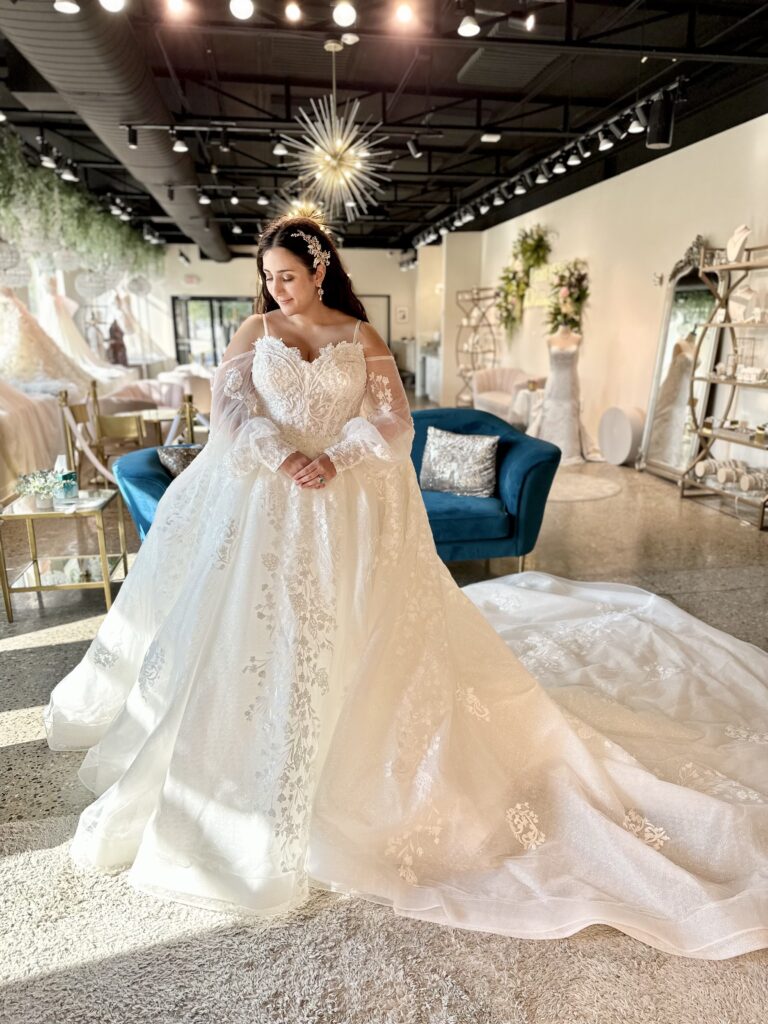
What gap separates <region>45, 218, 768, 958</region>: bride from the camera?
70.6 inches

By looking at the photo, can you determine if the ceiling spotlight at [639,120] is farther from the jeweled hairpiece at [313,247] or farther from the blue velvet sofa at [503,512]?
the jeweled hairpiece at [313,247]

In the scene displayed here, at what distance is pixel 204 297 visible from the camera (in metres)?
17.3

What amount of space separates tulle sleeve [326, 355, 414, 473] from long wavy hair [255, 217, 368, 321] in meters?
0.23

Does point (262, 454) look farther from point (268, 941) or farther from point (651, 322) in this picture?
point (651, 322)

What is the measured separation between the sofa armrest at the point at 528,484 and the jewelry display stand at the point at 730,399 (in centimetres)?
240

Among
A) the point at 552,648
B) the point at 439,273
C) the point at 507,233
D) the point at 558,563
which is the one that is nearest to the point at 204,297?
the point at 439,273

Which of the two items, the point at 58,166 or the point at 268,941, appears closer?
the point at 268,941

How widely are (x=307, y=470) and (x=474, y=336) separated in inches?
448

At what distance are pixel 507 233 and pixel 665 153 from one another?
16.1 feet

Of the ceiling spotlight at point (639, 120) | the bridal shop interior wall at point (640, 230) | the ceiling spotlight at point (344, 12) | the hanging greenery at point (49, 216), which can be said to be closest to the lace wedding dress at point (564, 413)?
the bridal shop interior wall at point (640, 230)

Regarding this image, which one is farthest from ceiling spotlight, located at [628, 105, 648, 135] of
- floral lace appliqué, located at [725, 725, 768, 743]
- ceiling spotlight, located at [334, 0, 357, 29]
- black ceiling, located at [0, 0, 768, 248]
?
floral lace appliqué, located at [725, 725, 768, 743]

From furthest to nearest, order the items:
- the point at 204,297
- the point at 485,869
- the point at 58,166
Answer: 1. the point at 204,297
2. the point at 58,166
3. the point at 485,869

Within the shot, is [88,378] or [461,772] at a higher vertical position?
[88,378]

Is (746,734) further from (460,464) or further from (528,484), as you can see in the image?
(460,464)
